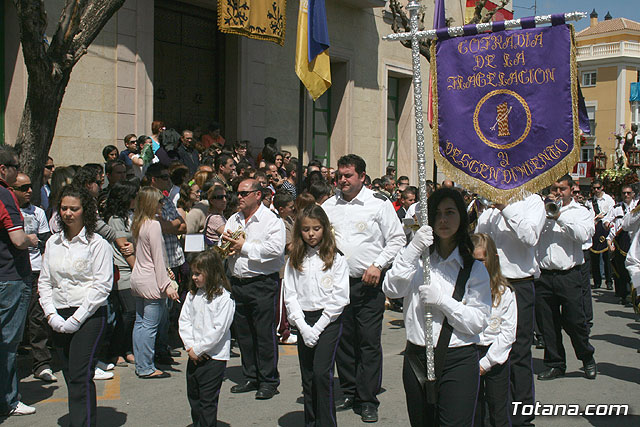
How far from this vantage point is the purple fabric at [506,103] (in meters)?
4.26

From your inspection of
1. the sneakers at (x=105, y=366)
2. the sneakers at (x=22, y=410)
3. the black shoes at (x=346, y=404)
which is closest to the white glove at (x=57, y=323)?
the sneakers at (x=22, y=410)

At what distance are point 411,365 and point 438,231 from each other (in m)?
0.79

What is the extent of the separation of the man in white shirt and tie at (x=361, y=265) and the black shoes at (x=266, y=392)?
711 mm

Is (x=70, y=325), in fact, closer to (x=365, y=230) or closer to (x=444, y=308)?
(x=365, y=230)

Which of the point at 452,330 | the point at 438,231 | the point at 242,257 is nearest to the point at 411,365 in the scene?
the point at 452,330

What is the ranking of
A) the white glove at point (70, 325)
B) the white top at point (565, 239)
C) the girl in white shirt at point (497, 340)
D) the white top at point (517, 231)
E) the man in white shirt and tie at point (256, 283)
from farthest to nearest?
the white top at point (565, 239)
the man in white shirt and tie at point (256, 283)
the white top at point (517, 231)
the white glove at point (70, 325)
the girl in white shirt at point (497, 340)

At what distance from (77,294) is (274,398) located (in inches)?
88.0

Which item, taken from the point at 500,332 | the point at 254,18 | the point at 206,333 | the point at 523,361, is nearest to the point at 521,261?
the point at 523,361

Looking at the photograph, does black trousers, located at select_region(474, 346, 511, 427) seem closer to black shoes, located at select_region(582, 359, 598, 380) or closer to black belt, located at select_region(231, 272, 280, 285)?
black belt, located at select_region(231, 272, 280, 285)

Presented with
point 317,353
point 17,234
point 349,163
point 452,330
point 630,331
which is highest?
point 349,163

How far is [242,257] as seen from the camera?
6375mm

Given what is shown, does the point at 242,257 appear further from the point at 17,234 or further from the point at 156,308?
the point at 17,234

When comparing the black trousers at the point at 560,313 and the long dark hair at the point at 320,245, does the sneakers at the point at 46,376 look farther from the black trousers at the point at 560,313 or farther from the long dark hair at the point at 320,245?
the black trousers at the point at 560,313

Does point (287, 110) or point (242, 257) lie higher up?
point (287, 110)
